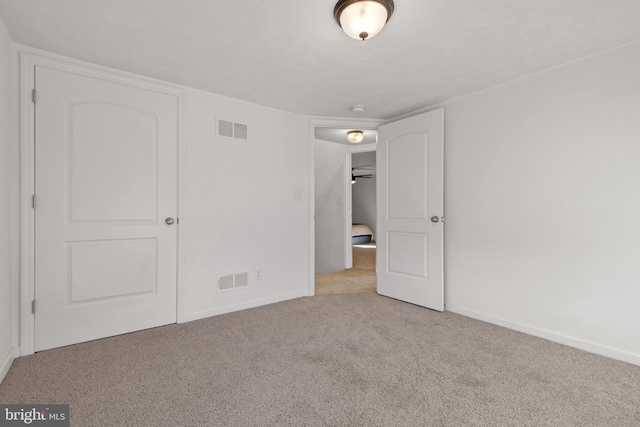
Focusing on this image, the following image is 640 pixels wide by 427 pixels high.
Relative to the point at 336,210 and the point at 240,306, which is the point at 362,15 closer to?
the point at 240,306

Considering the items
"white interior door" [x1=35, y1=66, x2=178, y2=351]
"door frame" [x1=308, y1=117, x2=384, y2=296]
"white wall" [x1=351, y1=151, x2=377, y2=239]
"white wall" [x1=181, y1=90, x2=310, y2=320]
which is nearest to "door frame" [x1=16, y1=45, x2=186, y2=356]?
"white interior door" [x1=35, y1=66, x2=178, y2=351]

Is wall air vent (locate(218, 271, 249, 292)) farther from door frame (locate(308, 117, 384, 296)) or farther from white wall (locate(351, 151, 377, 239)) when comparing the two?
white wall (locate(351, 151, 377, 239))

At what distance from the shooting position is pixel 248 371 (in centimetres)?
200

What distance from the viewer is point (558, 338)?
244 cm

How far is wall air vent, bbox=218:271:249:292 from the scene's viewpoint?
10.3ft

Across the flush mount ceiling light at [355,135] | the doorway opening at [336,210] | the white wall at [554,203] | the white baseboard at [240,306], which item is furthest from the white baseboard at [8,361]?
the flush mount ceiling light at [355,135]

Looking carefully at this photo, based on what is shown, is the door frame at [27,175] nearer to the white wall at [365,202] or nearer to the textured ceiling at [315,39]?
the textured ceiling at [315,39]

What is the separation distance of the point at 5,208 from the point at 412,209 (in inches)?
130

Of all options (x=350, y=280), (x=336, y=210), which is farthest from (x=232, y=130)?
(x=336, y=210)

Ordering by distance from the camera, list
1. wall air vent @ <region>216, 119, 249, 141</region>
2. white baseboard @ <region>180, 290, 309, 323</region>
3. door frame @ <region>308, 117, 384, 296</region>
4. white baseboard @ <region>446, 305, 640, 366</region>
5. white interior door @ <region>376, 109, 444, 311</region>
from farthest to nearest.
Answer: door frame @ <region>308, 117, 384, 296</region> → white interior door @ <region>376, 109, 444, 311</region> → wall air vent @ <region>216, 119, 249, 141</region> → white baseboard @ <region>180, 290, 309, 323</region> → white baseboard @ <region>446, 305, 640, 366</region>

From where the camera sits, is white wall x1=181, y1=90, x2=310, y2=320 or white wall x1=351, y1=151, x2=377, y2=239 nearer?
white wall x1=181, y1=90, x2=310, y2=320

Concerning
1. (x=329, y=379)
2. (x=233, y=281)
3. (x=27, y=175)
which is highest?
(x=27, y=175)

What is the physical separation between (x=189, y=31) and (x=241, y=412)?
220cm

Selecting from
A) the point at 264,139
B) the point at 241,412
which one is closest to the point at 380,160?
the point at 264,139
